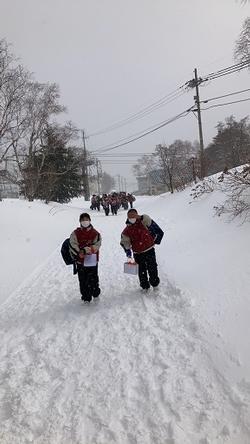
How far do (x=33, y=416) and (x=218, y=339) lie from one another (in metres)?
2.34

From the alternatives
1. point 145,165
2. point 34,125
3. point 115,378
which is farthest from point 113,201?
point 145,165

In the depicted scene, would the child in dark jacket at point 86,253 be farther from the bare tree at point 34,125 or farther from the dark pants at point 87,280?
the bare tree at point 34,125

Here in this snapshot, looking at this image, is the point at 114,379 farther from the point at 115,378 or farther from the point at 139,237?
the point at 139,237

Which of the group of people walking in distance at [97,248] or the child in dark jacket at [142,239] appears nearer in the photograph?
the group of people walking in distance at [97,248]

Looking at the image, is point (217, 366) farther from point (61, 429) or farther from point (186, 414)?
point (61, 429)

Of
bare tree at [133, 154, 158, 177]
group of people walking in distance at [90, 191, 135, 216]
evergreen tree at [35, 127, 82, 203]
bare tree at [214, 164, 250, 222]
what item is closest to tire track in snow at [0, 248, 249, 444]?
bare tree at [214, 164, 250, 222]

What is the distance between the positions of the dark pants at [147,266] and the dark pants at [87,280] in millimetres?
788

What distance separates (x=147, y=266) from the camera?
6855 mm

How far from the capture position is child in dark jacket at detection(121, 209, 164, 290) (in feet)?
22.0

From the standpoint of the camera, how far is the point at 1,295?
8.15 metres

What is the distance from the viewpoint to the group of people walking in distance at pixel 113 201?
91.0ft

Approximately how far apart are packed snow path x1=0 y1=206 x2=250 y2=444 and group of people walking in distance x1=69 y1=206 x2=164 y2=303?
→ 13.2 inches

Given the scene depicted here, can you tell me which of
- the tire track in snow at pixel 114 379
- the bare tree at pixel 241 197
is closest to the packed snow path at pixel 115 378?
the tire track in snow at pixel 114 379

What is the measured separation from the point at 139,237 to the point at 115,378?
9.41 ft
